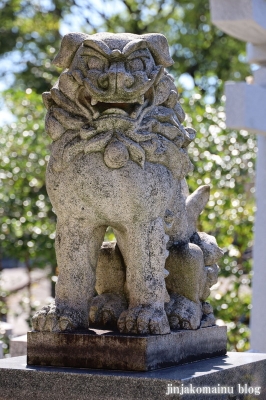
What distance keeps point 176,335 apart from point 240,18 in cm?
314

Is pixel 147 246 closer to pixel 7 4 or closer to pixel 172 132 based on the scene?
pixel 172 132

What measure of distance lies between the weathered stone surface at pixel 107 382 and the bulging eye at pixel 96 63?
1.44 m

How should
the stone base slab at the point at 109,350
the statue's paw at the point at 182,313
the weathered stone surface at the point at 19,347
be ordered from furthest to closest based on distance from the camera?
the weathered stone surface at the point at 19,347 < the statue's paw at the point at 182,313 < the stone base slab at the point at 109,350

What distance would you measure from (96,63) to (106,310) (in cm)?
125

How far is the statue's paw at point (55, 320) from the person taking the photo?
411 cm

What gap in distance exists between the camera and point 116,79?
3994 millimetres

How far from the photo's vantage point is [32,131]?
344 inches

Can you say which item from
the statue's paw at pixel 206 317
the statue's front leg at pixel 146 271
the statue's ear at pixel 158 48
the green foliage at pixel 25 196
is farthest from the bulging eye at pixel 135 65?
the green foliage at pixel 25 196

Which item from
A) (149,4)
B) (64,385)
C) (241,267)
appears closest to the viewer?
(64,385)

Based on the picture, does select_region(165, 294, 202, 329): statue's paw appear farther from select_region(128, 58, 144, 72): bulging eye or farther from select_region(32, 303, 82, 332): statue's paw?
select_region(128, 58, 144, 72): bulging eye

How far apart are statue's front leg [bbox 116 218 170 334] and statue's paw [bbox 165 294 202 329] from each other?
21cm

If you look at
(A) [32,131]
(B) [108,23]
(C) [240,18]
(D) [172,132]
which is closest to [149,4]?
(B) [108,23]

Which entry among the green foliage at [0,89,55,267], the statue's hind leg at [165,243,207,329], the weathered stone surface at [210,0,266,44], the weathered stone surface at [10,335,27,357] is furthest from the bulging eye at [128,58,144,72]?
the green foliage at [0,89,55,267]

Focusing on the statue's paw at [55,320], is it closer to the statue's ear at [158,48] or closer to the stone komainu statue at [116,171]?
the stone komainu statue at [116,171]
